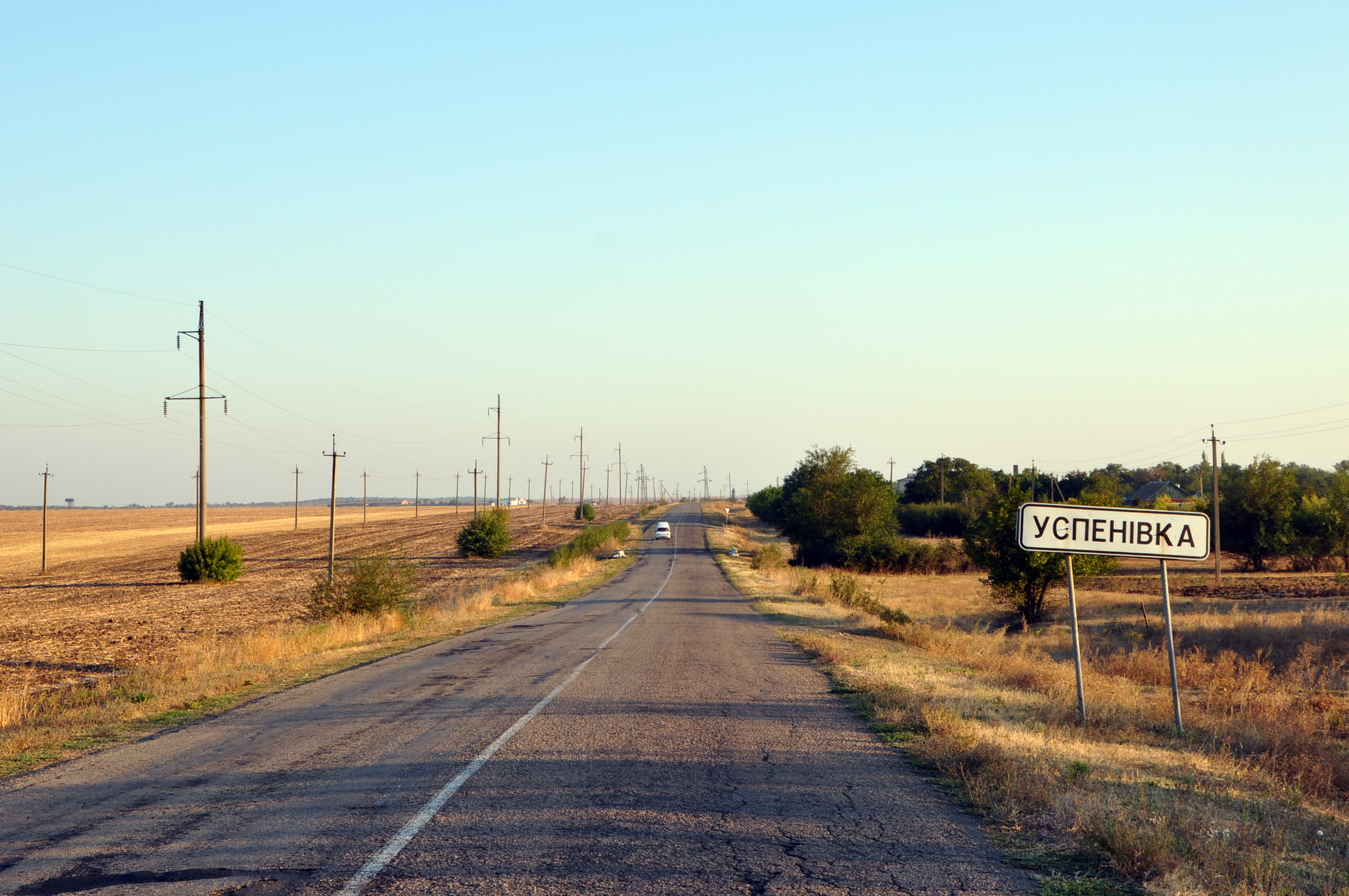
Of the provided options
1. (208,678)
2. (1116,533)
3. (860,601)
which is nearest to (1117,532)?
(1116,533)

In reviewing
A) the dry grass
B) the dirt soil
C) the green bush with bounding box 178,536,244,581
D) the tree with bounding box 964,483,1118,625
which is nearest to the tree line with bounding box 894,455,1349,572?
the tree with bounding box 964,483,1118,625

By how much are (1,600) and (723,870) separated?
4583 centimetres

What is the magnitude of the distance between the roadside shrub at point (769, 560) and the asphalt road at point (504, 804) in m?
44.3

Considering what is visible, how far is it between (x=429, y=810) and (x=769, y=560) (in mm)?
52755

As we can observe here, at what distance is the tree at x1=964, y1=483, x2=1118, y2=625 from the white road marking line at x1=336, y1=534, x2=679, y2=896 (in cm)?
2618

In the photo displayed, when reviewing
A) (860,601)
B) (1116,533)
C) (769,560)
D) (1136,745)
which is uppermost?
(1116,533)

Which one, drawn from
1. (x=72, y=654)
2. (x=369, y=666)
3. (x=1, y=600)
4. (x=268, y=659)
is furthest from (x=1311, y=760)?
(x=1, y=600)

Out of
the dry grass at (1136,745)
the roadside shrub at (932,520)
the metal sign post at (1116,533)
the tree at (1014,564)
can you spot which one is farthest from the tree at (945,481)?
the metal sign post at (1116,533)

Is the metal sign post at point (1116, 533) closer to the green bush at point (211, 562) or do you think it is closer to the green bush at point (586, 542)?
the green bush at point (586, 542)

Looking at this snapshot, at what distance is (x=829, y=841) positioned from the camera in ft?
18.9

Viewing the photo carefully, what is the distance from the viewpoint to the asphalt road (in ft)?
16.7

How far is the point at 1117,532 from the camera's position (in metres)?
9.78

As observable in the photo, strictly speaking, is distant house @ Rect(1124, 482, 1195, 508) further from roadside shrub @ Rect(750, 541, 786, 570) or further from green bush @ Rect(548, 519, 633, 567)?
green bush @ Rect(548, 519, 633, 567)

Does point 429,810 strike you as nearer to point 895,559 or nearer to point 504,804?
point 504,804
